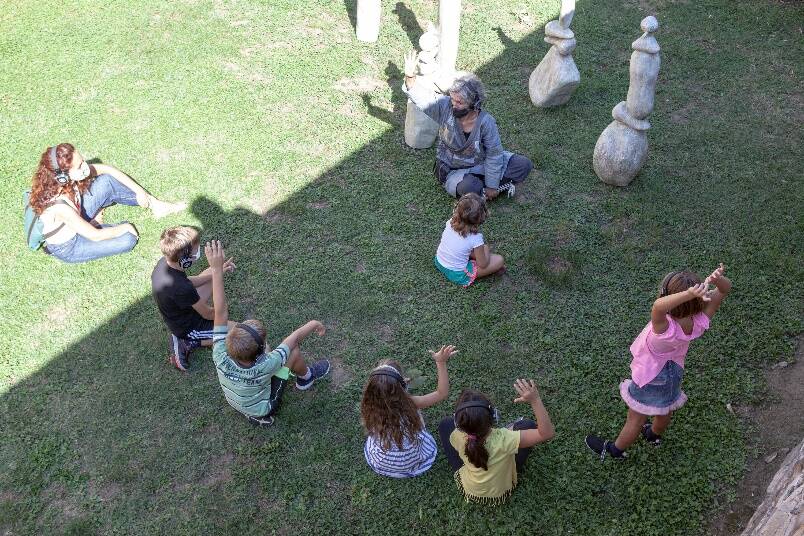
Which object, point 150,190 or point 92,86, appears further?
point 92,86

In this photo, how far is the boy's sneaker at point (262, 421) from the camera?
457 cm

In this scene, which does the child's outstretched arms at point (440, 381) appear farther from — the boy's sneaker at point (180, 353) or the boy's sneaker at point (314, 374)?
the boy's sneaker at point (180, 353)

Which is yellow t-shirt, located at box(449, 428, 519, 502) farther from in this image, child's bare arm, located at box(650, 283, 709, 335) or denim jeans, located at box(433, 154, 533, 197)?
denim jeans, located at box(433, 154, 533, 197)

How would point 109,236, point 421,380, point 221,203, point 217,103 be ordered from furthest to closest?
point 217,103
point 221,203
point 109,236
point 421,380

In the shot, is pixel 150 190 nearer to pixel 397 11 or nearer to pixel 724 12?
pixel 397 11

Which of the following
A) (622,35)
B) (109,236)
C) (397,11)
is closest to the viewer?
(109,236)

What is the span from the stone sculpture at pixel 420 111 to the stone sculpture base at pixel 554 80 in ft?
4.02

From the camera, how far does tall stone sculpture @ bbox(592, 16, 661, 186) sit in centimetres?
562

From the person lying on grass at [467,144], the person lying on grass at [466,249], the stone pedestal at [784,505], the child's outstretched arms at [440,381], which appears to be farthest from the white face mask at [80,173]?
the stone pedestal at [784,505]

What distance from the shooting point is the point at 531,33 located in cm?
855

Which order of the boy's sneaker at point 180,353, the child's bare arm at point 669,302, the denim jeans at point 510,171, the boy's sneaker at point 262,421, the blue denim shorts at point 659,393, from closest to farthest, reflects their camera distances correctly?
the child's bare arm at point 669,302 → the blue denim shorts at point 659,393 → the boy's sneaker at point 262,421 → the boy's sneaker at point 180,353 → the denim jeans at point 510,171

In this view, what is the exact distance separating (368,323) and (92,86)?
500cm

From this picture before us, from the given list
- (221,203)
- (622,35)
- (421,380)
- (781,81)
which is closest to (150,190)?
(221,203)

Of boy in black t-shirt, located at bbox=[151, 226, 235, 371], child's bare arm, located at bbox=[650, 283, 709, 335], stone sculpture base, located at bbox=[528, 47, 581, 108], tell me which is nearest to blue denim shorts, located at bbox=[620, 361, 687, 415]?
child's bare arm, located at bbox=[650, 283, 709, 335]
